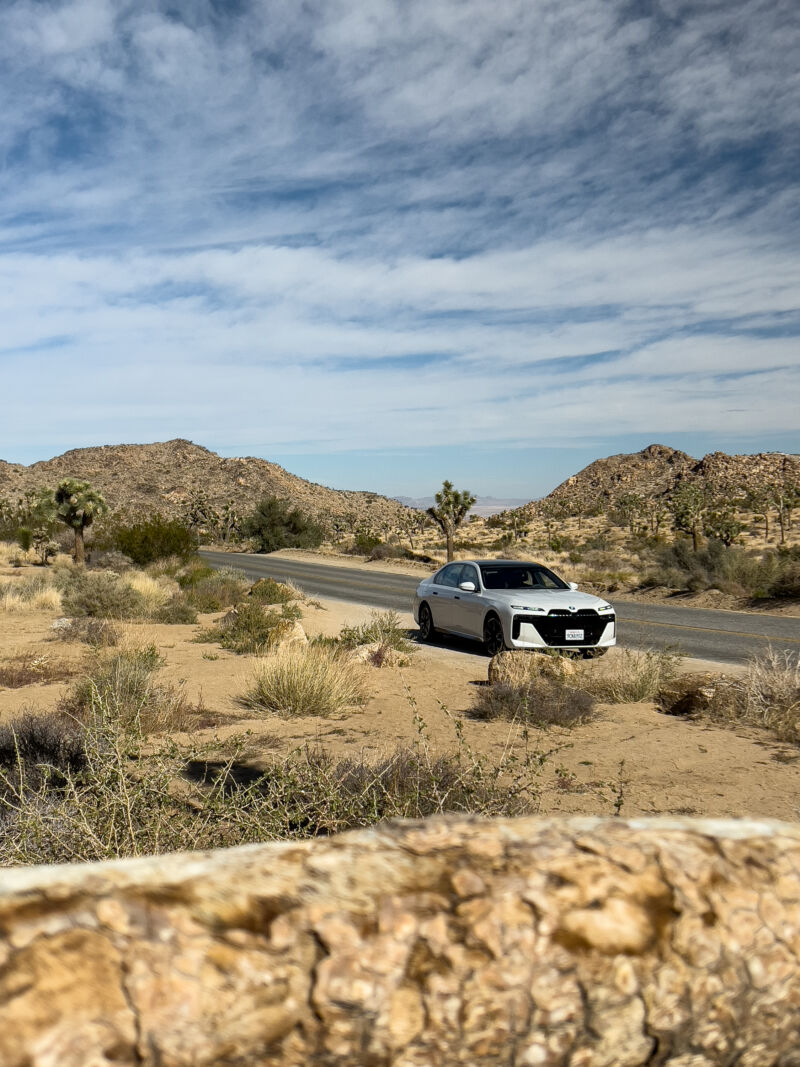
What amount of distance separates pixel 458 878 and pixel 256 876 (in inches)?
12.4

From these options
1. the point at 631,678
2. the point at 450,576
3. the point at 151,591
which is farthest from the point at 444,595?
the point at 151,591

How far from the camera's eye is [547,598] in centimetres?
1438

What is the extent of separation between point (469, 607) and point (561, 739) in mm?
6447

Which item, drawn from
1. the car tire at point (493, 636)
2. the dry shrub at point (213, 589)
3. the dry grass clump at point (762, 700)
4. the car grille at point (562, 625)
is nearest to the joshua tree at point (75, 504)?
A: the dry shrub at point (213, 589)

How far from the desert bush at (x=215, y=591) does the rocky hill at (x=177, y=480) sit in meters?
64.8

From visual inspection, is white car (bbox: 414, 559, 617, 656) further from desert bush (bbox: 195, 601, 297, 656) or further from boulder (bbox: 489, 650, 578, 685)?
desert bush (bbox: 195, 601, 297, 656)

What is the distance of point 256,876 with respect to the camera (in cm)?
131

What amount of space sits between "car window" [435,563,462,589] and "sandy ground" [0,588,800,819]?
1.74 m

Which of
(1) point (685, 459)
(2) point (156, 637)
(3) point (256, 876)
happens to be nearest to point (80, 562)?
(2) point (156, 637)

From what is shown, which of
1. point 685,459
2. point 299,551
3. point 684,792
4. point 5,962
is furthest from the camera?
point 685,459

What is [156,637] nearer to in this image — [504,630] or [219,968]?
[504,630]

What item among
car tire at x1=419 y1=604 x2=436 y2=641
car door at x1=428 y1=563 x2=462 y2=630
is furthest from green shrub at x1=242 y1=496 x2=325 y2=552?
car door at x1=428 y1=563 x2=462 y2=630

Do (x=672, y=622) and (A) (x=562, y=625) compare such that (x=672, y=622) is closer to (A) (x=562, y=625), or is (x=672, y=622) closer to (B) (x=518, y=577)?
(B) (x=518, y=577)

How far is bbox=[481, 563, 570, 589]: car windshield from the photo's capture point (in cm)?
1543
